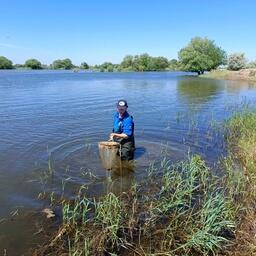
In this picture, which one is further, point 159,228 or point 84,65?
point 84,65

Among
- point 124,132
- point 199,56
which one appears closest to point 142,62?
point 199,56

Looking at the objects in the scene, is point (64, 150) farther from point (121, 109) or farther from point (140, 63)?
point (140, 63)

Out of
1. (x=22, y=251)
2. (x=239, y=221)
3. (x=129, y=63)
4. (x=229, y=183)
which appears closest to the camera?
(x=22, y=251)

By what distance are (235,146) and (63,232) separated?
8.85m

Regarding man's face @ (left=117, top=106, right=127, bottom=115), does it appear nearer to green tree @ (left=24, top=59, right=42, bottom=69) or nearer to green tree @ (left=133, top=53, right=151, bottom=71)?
green tree @ (left=133, top=53, right=151, bottom=71)

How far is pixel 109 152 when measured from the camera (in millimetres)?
10195

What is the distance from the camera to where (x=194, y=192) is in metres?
8.55

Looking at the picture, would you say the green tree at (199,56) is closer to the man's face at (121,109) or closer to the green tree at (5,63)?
the man's face at (121,109)

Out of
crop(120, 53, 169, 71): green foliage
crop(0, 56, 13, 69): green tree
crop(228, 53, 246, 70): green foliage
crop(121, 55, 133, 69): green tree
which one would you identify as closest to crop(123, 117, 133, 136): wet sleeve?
crop(228, 53, 246, 70): green foliage

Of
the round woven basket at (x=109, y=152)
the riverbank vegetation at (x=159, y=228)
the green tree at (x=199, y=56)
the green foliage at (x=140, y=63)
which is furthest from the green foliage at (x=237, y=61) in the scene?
the riverbank vegetation at (x=159, y=228)

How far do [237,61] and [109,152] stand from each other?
8611cm

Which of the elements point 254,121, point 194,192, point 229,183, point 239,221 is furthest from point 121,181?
point 254,121

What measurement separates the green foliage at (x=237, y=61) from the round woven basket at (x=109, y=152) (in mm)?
85461

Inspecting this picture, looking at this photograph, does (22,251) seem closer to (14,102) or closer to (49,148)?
(49,148)
